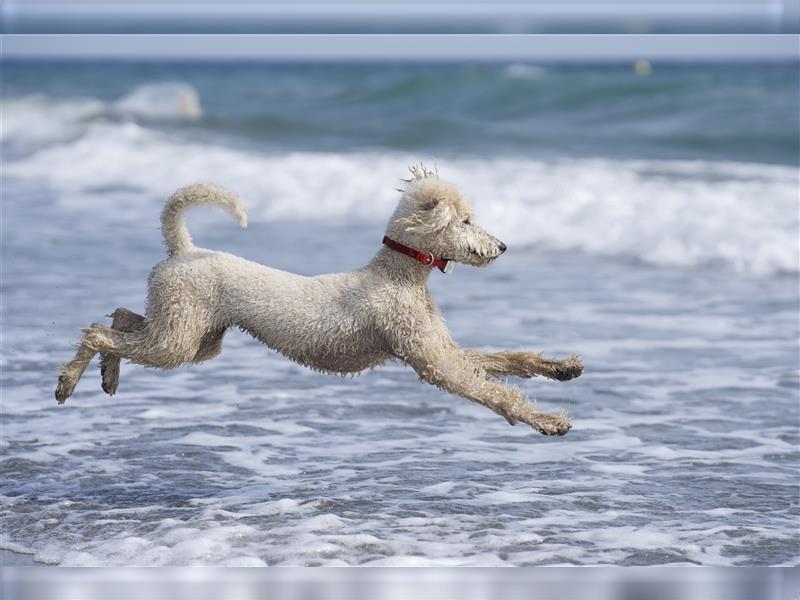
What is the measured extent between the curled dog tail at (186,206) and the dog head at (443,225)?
0.66 m

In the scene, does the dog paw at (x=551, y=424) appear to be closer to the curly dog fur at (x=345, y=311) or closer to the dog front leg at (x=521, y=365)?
the curly dog fur at (x=345, y=311)

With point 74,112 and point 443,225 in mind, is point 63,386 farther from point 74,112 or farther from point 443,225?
point 74,112

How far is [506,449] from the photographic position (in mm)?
6383

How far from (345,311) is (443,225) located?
0.55 metres

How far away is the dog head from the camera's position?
470 centimetres

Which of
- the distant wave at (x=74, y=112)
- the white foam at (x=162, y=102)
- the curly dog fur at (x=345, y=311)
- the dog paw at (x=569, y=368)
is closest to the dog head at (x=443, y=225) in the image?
the curly dog fur at (x=345, y=311)

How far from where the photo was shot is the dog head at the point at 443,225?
470 centimetres

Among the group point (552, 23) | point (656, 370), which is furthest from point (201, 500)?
point (656, 370)

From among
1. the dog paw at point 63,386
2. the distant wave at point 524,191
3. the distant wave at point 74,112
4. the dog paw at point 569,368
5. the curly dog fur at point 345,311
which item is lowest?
the dog paw at point 63,386

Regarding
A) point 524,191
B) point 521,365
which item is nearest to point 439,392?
point 521,365

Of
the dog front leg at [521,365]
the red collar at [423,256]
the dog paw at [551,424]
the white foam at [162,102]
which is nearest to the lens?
the dog paw at [551,424]

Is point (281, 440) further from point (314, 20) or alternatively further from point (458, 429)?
point (314, 20)

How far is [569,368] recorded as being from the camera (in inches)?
193

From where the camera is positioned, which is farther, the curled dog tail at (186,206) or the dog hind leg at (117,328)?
the dog hind leg at (117,328)
